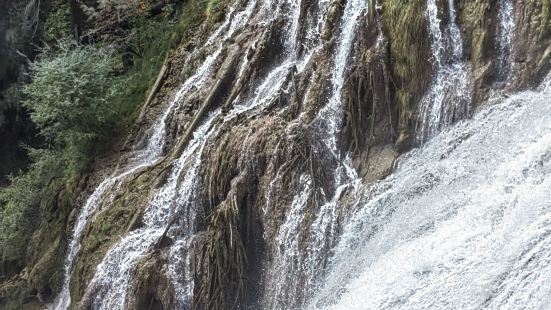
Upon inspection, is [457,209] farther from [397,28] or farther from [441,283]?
[397,28]

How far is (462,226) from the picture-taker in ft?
17.0

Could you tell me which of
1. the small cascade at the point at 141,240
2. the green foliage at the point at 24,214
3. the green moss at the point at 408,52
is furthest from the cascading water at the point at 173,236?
the green foliage at the point at 24,214

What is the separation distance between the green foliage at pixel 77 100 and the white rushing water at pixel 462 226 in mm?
4894

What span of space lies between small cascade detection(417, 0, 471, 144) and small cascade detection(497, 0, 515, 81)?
0.36 metres

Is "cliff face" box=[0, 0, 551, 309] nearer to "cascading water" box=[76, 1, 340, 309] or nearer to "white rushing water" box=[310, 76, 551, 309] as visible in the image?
"cascading water" box=[76, 1, 340, 309]

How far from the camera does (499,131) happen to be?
6.10 m

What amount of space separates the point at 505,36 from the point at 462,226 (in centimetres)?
251

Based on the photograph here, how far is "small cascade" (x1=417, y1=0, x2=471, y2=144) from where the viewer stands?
6.76 m

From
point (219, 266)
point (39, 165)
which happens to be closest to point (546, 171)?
point (219, 266)

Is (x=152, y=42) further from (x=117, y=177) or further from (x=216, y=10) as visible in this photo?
(x=117, y=177)

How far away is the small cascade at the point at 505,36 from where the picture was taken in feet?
21.6

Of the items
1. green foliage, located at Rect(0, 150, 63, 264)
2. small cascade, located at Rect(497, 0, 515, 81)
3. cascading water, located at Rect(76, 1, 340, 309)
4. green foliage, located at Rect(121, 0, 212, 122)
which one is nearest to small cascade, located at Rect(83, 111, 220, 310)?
cascading water, located at Rect(76, 1, 340, 309)

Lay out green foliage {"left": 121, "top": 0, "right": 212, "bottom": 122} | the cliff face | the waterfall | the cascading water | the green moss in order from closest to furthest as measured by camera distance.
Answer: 1. the cliff face
2. the green moss
3. the cascading water
4. the waterfall
5. green foliage {"left": 121, "top": 0, "right": 212, "bottom": 122}

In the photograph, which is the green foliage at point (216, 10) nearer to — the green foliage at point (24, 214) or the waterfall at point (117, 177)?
the waterfall at point (117, 177)
